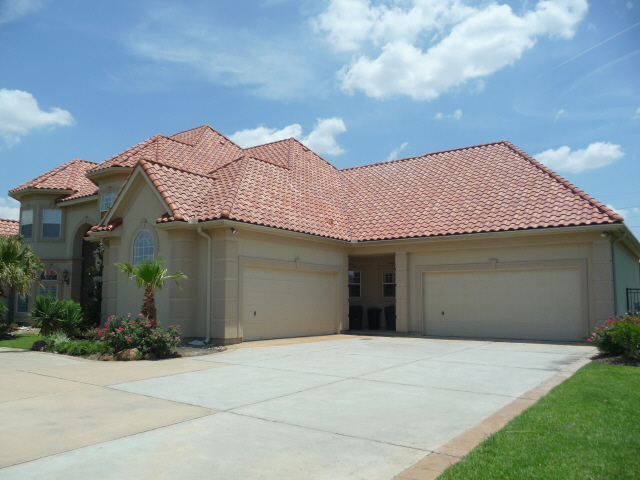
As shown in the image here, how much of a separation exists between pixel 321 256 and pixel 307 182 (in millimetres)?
3942

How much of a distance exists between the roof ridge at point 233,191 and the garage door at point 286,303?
207cm

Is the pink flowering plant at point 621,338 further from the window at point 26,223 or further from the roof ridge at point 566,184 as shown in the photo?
the window at point 26,223

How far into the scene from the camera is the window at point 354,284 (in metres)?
24.2

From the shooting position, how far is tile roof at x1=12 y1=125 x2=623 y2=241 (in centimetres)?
1697

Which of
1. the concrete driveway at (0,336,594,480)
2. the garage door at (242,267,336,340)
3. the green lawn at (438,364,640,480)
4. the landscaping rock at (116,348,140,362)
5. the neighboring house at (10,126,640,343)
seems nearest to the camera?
the green lawn at (438,364,640,480)

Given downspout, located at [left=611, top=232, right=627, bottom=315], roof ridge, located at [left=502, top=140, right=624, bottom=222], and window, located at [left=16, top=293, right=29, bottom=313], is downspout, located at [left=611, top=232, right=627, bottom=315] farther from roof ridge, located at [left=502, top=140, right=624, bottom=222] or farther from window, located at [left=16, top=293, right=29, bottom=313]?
window, located at [left=16, top=293, right=29, bottom=313]

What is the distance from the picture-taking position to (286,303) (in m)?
18.2

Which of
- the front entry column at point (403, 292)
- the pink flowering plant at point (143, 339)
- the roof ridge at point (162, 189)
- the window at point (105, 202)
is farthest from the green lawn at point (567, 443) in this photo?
the window at point (105, 202)

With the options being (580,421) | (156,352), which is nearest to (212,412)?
(580,421)

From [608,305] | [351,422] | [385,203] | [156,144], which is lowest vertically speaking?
[351,422]

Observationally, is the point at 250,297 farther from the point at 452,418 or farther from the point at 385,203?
the point at 452,418

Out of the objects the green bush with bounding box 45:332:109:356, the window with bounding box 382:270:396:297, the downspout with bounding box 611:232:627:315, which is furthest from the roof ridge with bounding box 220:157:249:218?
the downspout with bounding box 611:232:627:315

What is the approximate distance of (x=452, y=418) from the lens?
22.6ft

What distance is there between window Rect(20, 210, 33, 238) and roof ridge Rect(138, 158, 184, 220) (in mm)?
13607
